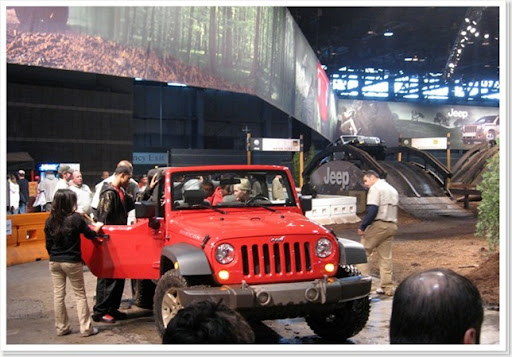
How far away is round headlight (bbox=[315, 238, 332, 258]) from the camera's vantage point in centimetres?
552

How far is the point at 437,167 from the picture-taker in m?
24.4

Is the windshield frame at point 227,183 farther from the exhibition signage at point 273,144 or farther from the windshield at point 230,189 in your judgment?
the exhibition signage at point 273,144

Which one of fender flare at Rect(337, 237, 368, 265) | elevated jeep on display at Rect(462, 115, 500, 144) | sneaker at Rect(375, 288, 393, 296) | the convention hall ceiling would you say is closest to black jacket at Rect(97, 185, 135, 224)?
fender flare at Rect(337, 237, 368, 265)

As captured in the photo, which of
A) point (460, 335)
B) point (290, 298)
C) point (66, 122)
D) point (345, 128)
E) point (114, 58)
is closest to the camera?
point (460, 335)

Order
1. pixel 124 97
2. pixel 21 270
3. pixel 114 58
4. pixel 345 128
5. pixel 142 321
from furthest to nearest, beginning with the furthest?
pixel 345 128 < pixel 124 97 < pixel 114 58 < pixel 21 270 < pixel 142 321

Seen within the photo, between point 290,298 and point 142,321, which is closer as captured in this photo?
point 290,298

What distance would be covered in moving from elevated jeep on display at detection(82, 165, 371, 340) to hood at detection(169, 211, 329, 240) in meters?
0.01

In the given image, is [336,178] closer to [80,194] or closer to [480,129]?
[80,194]

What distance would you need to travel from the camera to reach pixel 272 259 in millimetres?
5266

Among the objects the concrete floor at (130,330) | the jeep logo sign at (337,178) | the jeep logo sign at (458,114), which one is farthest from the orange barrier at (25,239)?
the jeep logo sign at (458,114)

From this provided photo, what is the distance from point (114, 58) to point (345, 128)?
28.3 m

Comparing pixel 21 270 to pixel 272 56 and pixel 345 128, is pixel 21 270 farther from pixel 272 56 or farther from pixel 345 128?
pixel 345 128
